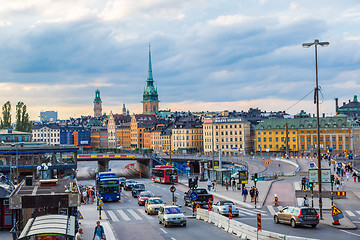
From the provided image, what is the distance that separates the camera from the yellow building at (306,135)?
158 meters

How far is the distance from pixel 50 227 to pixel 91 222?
17.6 meters

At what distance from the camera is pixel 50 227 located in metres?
21.7

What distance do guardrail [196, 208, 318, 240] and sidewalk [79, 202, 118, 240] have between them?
7068 millimetres

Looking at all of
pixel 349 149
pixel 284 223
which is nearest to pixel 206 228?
pixel 284 223

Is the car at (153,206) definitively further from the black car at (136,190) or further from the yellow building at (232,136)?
the yellow building at (232,136)

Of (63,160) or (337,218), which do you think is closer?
(337,218)

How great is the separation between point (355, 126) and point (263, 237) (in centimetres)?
14442

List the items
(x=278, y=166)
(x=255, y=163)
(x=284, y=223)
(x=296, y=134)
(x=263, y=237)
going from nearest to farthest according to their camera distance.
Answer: (x=263, y=237), (x=284, y=223), (x=278, y=166), (x=255, y=163), (x=296, y=134)

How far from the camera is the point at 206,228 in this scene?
1391 inches

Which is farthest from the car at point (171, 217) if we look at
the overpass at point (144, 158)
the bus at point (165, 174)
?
the overpass at point (144, 158)

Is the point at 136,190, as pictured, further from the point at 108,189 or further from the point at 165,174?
the point at 165,174

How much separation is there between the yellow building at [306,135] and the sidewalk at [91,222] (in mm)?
110968

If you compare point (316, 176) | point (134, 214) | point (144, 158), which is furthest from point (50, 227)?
point (144, 158)

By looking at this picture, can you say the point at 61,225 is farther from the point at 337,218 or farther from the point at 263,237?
the point at 337,218
